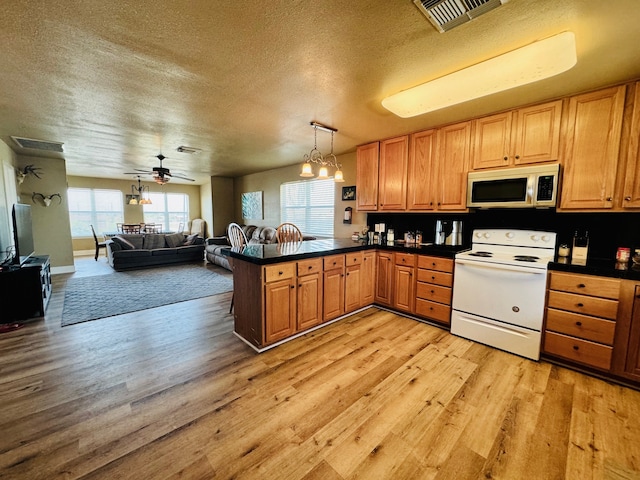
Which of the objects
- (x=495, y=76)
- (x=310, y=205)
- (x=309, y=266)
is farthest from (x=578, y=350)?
(x=310, y=205)

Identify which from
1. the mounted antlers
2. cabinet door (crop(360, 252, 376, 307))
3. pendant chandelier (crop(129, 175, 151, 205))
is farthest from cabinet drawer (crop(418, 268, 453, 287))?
pendant chandelier (crop(129, 175, 151, 205))

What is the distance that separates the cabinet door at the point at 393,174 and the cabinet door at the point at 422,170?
0.08 metres

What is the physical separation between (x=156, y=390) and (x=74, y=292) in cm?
370

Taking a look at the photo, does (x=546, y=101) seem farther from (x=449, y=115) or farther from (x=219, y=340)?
(x=219, y=340)

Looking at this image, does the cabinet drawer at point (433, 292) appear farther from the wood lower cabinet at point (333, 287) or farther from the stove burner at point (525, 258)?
the wood lower cabinet at point (333, 287)

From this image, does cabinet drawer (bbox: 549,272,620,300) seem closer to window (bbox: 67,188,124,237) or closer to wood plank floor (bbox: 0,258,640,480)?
wood plank floor (bbox: 0,258,640,480)

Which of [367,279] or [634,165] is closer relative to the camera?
[634,165]

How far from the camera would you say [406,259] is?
332 centimetres

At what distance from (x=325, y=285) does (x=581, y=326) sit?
227 centimetres

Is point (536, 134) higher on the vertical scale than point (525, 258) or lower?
higher

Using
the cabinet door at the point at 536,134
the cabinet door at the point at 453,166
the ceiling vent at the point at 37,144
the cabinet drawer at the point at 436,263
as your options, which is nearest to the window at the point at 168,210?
the ceiling vent at the point at 37,144

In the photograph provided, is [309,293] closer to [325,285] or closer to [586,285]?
[325,285]

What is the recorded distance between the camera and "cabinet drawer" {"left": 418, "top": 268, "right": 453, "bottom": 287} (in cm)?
296

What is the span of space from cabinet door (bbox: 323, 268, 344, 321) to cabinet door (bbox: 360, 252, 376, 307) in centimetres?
41
